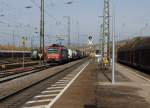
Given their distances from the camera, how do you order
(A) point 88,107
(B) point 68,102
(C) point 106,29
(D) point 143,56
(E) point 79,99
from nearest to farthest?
(A) point 88,107 < (B) point 68,102 < (E) point 79,99 < (D) point 143,56 < (C) point 106,29

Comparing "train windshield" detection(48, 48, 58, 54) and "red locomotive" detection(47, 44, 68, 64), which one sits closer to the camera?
"red locomotive" detection(47, 44, 68, 64)

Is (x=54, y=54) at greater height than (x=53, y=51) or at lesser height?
lesser

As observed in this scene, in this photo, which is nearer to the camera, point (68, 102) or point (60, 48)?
point (68, 102)

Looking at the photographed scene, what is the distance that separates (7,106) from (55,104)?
186 cm

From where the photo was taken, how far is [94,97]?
67.1 ft

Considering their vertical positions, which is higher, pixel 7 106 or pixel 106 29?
pixel 106 29

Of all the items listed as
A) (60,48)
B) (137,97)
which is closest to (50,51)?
(60,48)

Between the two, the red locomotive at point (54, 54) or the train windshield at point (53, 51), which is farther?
the train windshield at point (53, 51)

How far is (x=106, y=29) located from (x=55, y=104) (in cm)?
4269

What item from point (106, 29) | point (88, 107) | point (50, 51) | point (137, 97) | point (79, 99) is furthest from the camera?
point (50, 51)

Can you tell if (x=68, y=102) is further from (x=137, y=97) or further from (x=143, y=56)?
(x=143, y=56)

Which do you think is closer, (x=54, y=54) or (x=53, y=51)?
(x=54, y=54)

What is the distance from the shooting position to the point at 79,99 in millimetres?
19453

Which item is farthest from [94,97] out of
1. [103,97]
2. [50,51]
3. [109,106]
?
[50,51]
